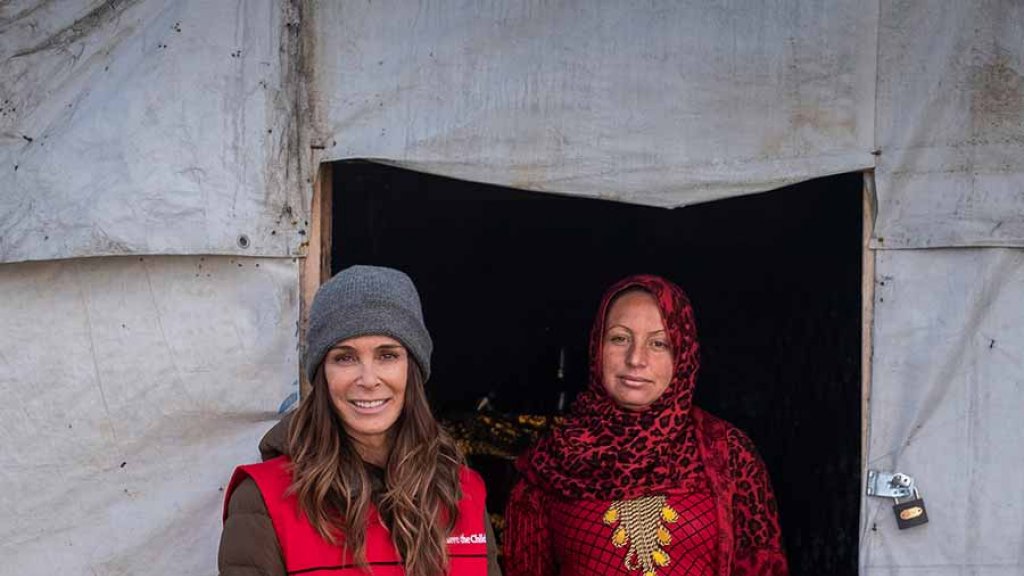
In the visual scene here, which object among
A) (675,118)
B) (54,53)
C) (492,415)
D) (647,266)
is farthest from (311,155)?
(647,266)

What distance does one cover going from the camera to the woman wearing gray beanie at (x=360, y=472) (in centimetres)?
199

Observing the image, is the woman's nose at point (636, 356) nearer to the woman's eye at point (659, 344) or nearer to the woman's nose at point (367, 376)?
the woman's eye at point (659, 344)

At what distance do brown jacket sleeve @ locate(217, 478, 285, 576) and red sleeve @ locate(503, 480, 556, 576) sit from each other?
3.47 feet

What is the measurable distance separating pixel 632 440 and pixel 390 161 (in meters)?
0.97

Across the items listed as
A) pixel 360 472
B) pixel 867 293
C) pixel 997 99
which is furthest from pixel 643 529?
pixel 997 99

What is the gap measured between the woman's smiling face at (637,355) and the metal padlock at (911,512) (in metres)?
0.66

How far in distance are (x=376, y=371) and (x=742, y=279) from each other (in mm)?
3043

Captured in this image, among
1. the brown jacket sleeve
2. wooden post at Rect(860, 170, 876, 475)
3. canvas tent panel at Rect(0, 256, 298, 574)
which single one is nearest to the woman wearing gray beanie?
the brown jacket sleeve

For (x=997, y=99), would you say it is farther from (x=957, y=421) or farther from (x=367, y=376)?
(x=367, y=376)

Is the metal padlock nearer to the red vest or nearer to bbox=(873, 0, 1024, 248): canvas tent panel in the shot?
bbox=(873, 0, 1024, 248): canvas tent panel

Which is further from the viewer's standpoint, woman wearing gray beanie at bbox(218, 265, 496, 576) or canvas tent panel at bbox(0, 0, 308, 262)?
canvas tent panel at bbox(0, 0, 308, 262)

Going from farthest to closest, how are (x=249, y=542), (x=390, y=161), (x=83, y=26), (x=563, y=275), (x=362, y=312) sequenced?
(x=563, y=275) → (x=390, y=161) → (x=83, y=26) → (x=362, y=312) → (x=249, y=542)

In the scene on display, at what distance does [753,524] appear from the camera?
287 centimetres

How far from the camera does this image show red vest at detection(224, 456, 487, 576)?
6.51 feet
